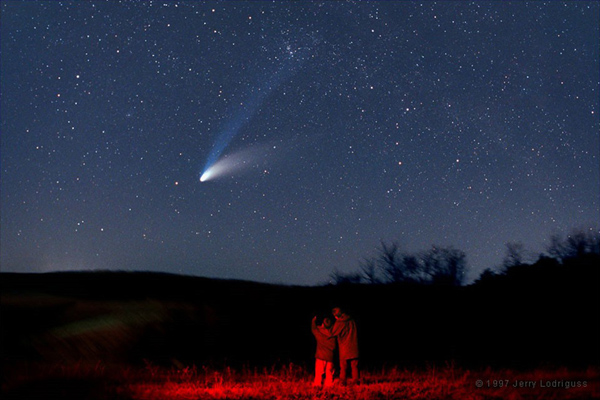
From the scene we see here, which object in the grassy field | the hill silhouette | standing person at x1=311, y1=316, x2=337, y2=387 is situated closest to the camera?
the grassy field

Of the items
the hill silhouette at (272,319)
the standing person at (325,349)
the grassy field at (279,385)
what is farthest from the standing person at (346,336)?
the hill silhouette at (272,319)

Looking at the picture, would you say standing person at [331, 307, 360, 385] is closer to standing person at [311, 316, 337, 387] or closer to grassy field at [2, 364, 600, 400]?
standing person at [311, 316, 337, 387]

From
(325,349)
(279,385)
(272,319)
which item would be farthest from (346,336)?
(272,319)

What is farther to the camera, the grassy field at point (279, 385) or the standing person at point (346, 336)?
the standing person at point (346, 336)

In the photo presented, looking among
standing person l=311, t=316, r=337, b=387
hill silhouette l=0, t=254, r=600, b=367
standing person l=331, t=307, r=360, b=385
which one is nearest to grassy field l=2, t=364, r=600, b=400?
standing person l=311, t=316, r=337, b=387

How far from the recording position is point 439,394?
31.9ft

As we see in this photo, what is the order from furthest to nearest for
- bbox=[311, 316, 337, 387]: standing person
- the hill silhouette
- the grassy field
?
1. the hill silhouette
2. bbox=[311, 316, 337, 387]: standing person
3. the grassy field

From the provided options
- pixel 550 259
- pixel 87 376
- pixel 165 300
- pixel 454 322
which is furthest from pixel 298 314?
pixel 550 259

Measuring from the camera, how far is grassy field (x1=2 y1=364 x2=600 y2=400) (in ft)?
30.8

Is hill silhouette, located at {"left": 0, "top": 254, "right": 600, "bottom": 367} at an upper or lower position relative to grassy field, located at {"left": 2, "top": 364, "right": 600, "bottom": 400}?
upper

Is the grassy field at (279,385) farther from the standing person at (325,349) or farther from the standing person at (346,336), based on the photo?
the standing person at (346,336)

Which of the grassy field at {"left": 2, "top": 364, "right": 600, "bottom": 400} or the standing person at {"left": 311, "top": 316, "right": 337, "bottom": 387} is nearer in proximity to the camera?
the grassy field at {"left": 2, "top": 364, "right": 600, "bottom": 400}

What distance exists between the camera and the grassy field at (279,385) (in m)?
9.38

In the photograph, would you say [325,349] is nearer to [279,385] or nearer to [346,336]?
[346,336]
